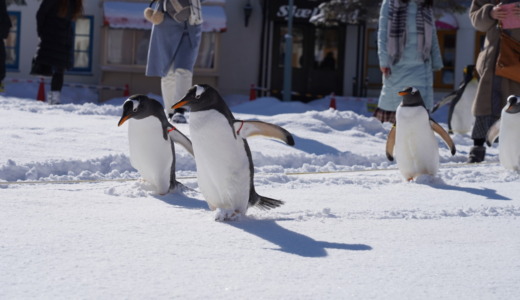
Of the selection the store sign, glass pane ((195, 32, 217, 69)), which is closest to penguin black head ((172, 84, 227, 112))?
glass pane ((195, 32, 217, 69))

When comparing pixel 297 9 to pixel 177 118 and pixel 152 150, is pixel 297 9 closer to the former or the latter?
pixel 177 118

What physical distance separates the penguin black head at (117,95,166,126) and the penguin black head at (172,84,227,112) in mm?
675

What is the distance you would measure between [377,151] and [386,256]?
4.04 meters

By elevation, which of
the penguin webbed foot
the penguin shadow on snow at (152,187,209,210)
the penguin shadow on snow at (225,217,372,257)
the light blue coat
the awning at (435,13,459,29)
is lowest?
the penguin shadow on snow at (152,187,209,210)

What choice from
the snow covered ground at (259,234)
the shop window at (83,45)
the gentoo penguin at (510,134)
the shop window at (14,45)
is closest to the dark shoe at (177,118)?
the snow covered ground at (259,234)

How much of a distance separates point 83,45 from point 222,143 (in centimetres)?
1699

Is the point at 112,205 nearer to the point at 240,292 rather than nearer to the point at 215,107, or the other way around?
the point at 215,107

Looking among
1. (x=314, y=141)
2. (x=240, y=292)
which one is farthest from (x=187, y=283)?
(x=314, y=141)

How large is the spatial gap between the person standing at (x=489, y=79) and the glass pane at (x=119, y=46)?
13.6 meters

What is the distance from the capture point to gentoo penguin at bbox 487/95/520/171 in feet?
17.5

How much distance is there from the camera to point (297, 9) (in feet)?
64.8

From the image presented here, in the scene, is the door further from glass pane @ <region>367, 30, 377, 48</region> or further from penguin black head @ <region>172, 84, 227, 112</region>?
penguin black head @ <region>172, 84, 227, 112</region>

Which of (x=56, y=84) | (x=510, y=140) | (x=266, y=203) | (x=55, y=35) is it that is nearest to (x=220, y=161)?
(x=266, y=203)

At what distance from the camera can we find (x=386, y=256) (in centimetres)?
284
